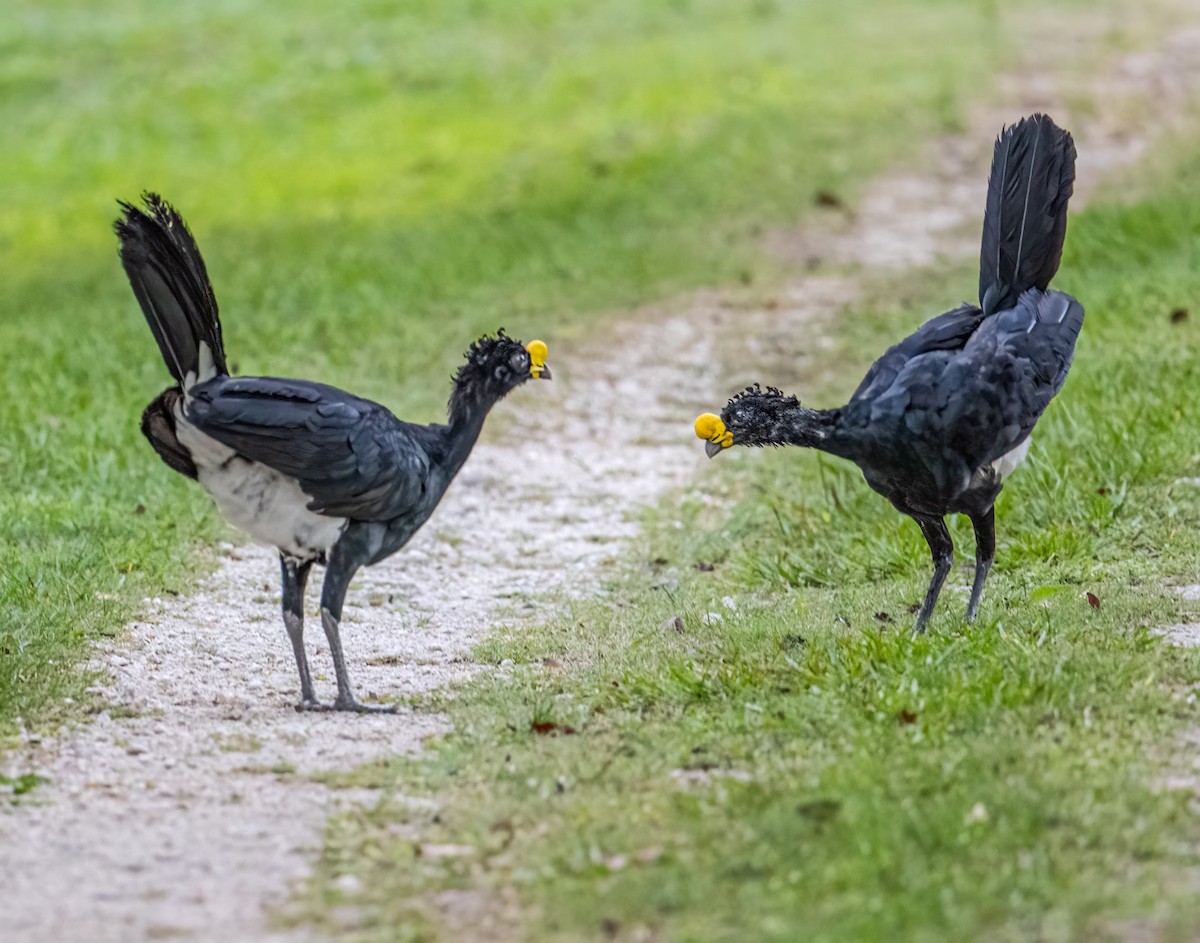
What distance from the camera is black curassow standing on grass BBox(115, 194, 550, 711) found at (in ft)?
17.7

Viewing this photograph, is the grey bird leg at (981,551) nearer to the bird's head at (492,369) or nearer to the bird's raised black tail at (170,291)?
the bird's head at (492,369)

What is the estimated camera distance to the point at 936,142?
1586 centimetres

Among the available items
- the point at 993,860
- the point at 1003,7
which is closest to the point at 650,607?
the point at 993,860

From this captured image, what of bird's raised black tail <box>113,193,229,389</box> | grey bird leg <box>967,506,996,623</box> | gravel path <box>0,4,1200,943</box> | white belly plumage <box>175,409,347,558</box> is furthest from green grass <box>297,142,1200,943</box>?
bird's raised black tail <box>113,193,229,389</box>

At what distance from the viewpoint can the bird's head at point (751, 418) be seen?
5.85 m

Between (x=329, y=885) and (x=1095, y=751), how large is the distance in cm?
219

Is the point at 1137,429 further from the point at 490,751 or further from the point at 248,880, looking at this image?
the point at 248,880

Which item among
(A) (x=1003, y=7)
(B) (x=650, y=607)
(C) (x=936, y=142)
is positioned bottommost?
(B) (x=650, y=607)

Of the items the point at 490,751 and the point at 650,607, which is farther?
the point at 650,607

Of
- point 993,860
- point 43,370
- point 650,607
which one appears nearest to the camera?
point 993,860

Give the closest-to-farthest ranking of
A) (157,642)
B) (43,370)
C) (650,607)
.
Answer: (157,642) < (650,607) < (43,370)

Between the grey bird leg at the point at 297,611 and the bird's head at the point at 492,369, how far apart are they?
827 millimetres

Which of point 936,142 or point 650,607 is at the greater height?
point 936,142

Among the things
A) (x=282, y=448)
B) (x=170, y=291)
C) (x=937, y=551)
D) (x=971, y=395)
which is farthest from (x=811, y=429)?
(x=170, y=291)
